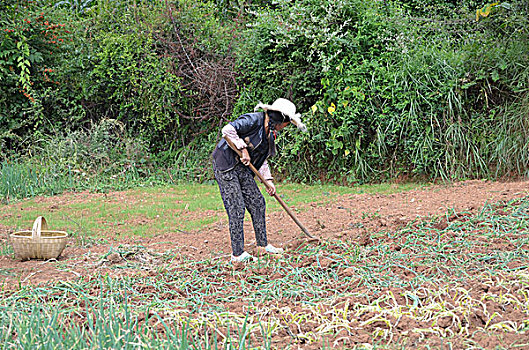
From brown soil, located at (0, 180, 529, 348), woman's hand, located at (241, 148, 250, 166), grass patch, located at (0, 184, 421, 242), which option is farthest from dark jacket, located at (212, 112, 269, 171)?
grass patch, located at (0, 184, 421, 242)

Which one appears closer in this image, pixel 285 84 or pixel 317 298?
pixel 317 298

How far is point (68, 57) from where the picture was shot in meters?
10.5

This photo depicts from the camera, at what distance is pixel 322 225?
542cm

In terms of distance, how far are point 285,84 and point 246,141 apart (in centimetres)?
460

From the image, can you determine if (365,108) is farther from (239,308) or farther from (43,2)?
(43,2)

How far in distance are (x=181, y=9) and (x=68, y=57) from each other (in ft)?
8.33

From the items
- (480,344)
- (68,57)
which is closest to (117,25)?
(68,57)

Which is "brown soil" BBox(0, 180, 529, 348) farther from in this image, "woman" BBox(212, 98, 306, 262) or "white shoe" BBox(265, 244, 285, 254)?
"woman" BBox(212, 98, 306, 262)

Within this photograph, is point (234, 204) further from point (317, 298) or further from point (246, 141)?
point (317, 298)

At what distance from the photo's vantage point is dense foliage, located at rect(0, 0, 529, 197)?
7.62 meters

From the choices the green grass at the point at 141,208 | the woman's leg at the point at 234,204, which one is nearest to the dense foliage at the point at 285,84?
the green grass at the point at 141,208

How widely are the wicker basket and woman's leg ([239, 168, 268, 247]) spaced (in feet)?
5.38

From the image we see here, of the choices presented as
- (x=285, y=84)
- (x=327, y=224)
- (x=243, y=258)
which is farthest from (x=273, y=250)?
(x=285, y=84)

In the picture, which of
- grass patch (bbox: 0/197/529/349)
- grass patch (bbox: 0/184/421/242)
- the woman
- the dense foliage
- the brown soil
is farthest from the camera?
the dense foliage
